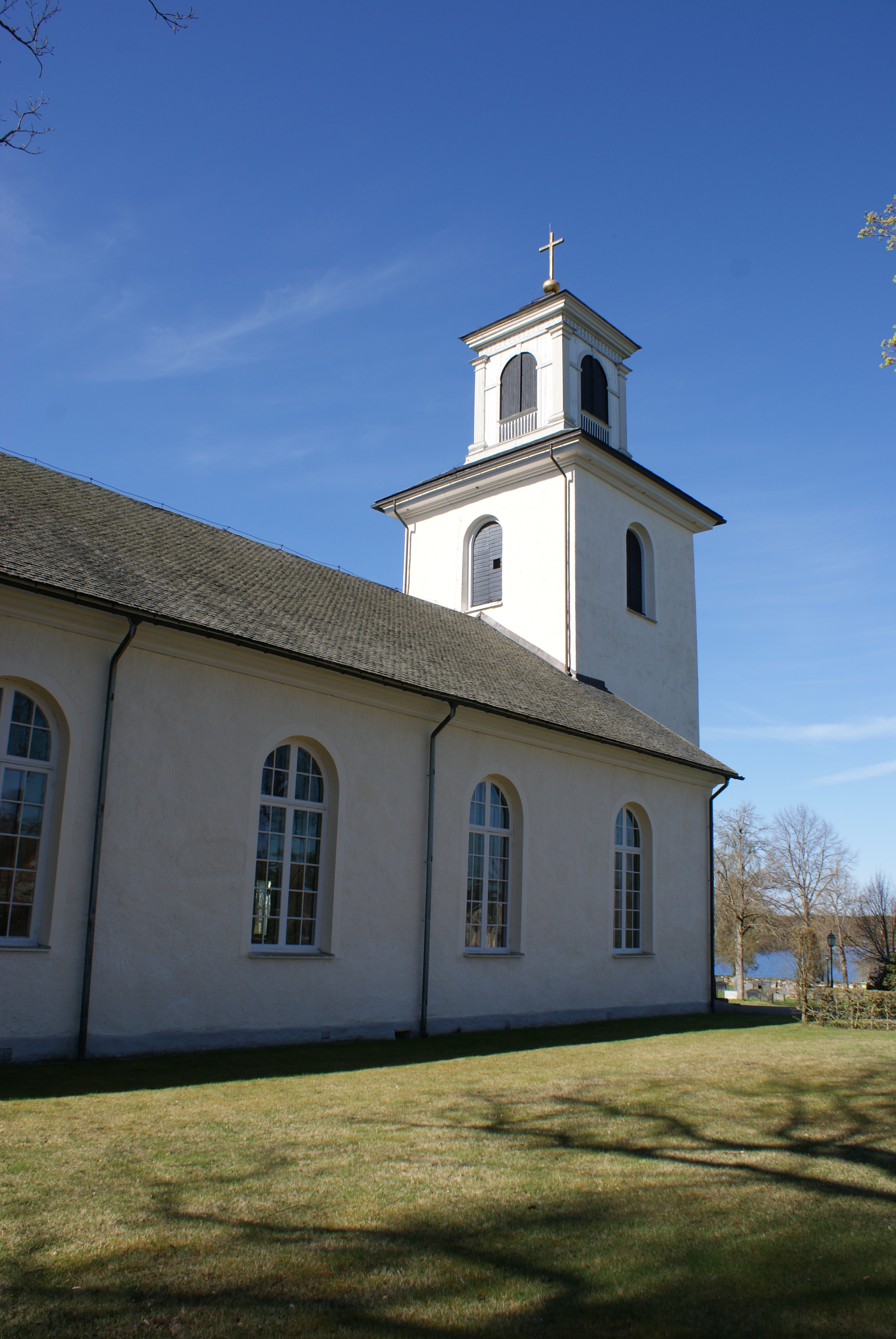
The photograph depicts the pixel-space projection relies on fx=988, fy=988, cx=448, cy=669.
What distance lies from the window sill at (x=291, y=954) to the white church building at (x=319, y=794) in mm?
37

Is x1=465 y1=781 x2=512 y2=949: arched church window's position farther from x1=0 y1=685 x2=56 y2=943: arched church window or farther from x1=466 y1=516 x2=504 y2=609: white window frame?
x1=466 y1=516 x2=504 y2=609: white window frame

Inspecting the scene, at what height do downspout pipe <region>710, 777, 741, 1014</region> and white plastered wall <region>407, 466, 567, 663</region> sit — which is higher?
white plastered wall <region>407, 466, 567, 663</region>

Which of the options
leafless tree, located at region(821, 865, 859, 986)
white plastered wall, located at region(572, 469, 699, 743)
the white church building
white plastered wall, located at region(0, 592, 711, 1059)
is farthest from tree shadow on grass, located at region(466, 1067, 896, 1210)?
leafless tree, located at region(821, 865, 859, 986)

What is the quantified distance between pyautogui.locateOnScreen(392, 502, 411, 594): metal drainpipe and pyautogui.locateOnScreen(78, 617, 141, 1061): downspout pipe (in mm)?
16831

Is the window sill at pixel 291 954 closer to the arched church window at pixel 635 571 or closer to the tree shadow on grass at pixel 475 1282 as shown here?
the tree shadow on grass at pixel 475 1282

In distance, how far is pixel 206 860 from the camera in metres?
12.3

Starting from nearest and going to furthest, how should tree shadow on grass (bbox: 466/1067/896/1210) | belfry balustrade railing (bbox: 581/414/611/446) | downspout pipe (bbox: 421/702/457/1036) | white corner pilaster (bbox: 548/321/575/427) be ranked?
tree shadow on grass (bbox: 466/1067/896/1210) → downspout pipe (bbox: 421/702/457/1036) → white corner pilaster (bbox: 548/321/575/427) → belfry balustrade railing (bbox: 581/414/611/446)

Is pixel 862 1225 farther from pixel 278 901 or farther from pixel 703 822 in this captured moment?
pixel 703 822

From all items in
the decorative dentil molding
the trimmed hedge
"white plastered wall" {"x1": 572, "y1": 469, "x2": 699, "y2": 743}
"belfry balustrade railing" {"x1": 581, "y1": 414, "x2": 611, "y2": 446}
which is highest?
the decorative dentil molding

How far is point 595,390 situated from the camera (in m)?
27.9

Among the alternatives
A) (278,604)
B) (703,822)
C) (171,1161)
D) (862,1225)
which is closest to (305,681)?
(278,604)

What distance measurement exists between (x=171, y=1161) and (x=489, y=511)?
21651mm

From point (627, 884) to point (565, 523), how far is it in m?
9.16

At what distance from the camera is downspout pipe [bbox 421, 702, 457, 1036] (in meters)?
14.8
